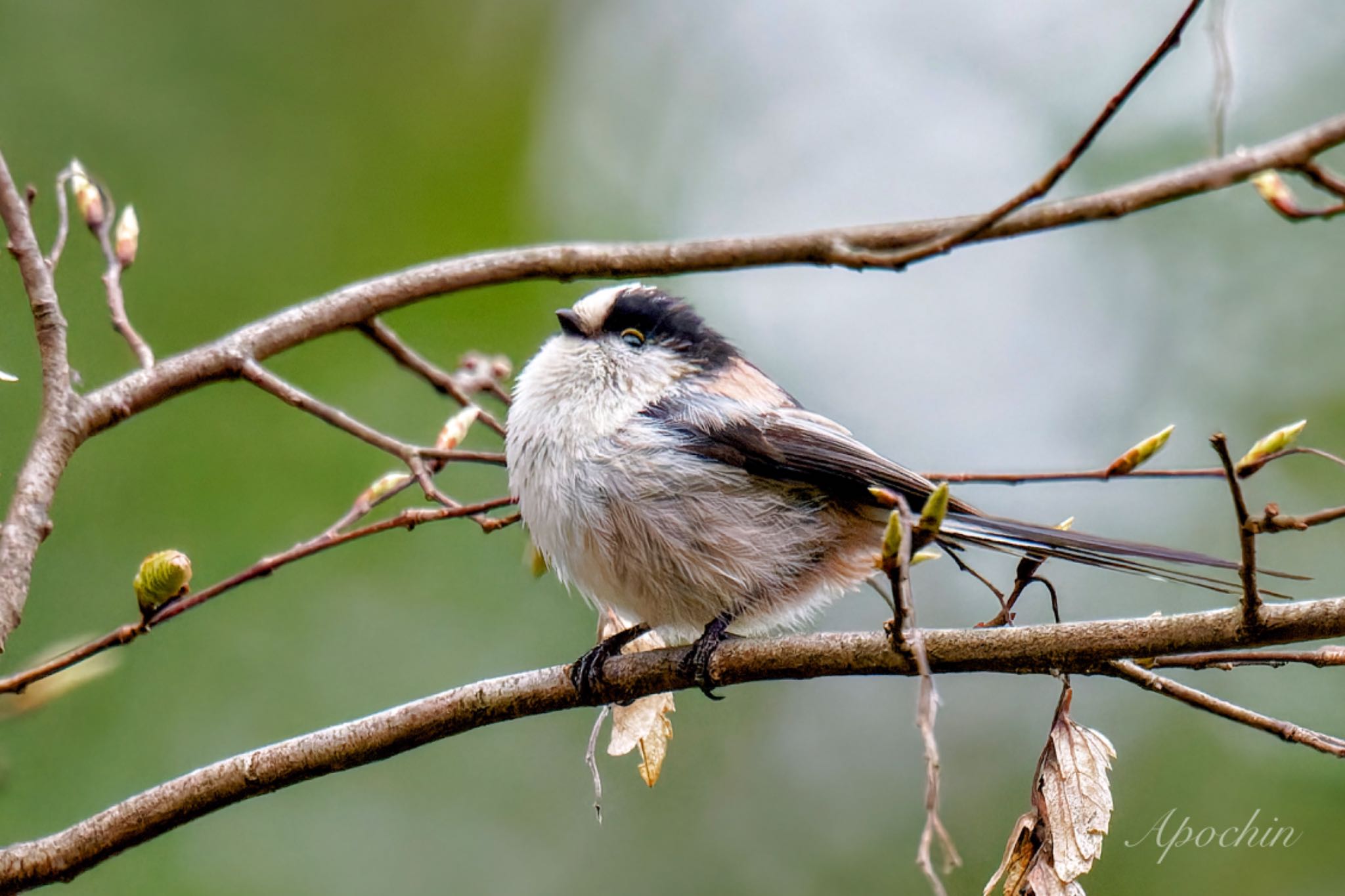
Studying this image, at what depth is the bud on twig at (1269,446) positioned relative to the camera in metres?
2.13

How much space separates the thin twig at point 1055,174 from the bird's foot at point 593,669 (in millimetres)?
1074

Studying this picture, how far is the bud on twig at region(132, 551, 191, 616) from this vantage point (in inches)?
82.5

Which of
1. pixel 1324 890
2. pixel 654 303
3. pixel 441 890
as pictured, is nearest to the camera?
pixel 654 303

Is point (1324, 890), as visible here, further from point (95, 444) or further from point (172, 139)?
point (172, 139)

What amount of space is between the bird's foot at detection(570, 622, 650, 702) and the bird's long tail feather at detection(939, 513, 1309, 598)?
87 cm

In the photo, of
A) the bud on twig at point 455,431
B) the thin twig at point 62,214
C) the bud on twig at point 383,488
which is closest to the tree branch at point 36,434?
the thin twig at point 62,214

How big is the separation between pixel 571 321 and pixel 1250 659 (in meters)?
2.12

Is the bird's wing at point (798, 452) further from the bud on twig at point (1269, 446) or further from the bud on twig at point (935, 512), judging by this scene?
the bud on twig at point (935, 512)

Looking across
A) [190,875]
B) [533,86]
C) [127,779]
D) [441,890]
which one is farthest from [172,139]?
[441,890]

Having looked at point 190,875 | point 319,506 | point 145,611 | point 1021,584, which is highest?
point 1021,584

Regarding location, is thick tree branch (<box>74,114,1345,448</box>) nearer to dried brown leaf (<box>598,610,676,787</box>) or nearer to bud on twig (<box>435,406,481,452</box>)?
bud on twig (<box>435,406,481,452</box>)

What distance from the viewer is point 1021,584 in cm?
219

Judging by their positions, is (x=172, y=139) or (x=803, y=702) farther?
(x=803, y=702)

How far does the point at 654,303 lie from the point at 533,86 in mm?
4141
